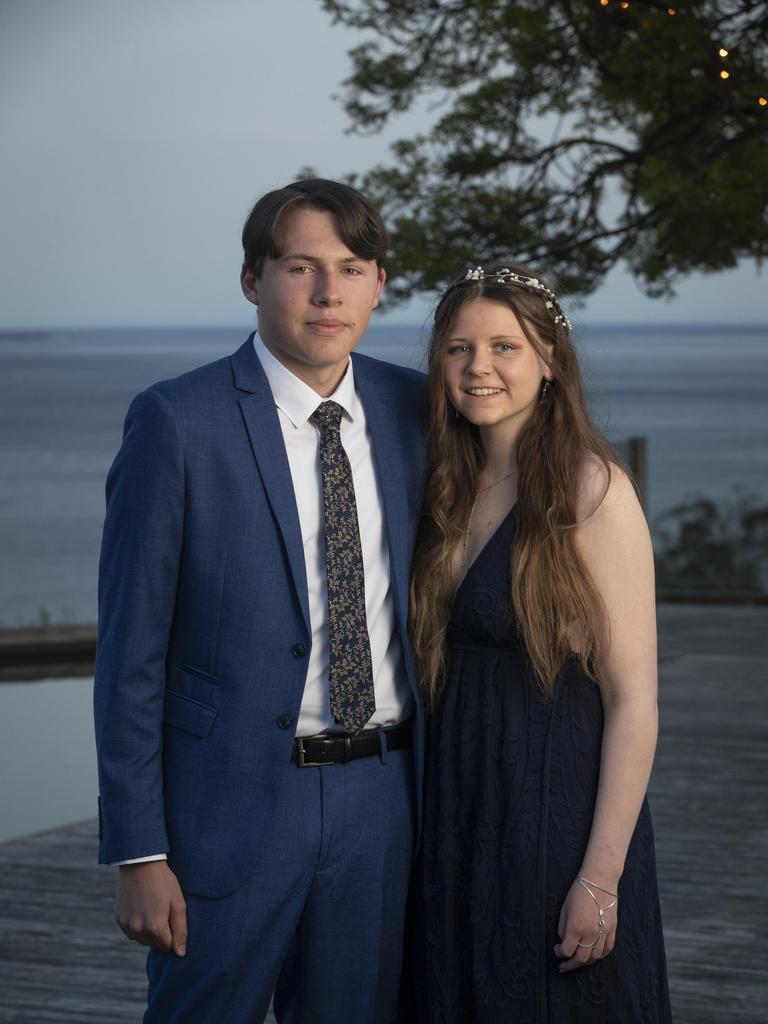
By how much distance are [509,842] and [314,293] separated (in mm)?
911

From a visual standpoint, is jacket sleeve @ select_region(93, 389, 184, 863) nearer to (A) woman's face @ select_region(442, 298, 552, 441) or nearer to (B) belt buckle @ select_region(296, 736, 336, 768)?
(B) belt buckle @ select_region(296, 736, 336, 768)

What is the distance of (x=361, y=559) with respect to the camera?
220 centimetres

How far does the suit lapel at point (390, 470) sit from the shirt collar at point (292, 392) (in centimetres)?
5

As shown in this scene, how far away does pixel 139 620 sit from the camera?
81.7 inches

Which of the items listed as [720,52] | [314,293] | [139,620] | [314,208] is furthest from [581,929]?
[720,52]

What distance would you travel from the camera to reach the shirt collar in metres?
2.23

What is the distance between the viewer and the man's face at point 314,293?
2176 mm

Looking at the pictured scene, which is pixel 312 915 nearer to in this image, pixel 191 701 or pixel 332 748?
pixel 332 748

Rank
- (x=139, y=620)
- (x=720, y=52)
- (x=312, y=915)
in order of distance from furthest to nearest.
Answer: (x=720, y=52)
(x=312, y=915)
(x=139, y=620)

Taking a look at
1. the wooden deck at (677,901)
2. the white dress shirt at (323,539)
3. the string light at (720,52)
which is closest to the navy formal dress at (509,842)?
the white dress shirt at (323,539)

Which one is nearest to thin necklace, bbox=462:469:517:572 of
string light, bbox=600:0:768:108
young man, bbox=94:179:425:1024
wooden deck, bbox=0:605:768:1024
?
young man, bbox=94:179:425:1024

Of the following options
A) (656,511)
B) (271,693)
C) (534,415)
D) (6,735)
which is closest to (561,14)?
(6,735)

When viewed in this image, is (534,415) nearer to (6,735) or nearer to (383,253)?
(383,253)

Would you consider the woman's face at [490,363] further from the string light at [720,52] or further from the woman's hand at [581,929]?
the string light at [720,52]
